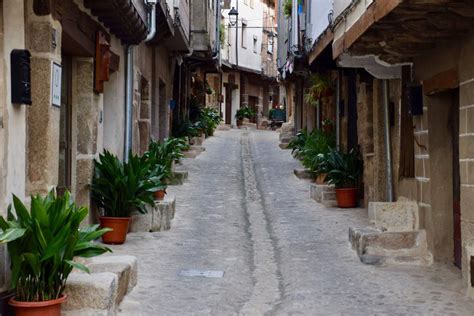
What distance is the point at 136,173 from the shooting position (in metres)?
7.06

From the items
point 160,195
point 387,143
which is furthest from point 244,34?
point 387,143

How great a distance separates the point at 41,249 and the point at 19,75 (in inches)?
42.8

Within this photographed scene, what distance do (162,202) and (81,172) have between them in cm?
143

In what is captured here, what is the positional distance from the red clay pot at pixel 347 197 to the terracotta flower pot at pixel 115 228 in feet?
12.2

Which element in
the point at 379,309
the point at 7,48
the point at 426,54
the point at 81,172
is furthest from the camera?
the point at 81,172

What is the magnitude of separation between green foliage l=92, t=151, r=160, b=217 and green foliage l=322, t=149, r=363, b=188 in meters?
3.32

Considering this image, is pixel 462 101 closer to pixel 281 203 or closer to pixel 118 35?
pixel 118 35

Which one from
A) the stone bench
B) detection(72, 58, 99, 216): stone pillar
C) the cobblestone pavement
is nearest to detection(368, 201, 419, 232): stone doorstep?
the cobblestone pavement

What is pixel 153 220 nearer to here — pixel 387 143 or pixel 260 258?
pixel 260 258

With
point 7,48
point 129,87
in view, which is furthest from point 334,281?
point 129,87

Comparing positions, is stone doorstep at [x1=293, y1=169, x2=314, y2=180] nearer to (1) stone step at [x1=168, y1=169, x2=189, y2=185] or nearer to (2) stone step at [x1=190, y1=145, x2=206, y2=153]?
(1) stone step at [x1=168, y1=169, x2=189, y2=185]

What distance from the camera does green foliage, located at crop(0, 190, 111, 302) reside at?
3684mm

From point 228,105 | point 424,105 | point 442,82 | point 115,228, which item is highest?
point 228,105

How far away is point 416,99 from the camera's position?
6352 millimetres
